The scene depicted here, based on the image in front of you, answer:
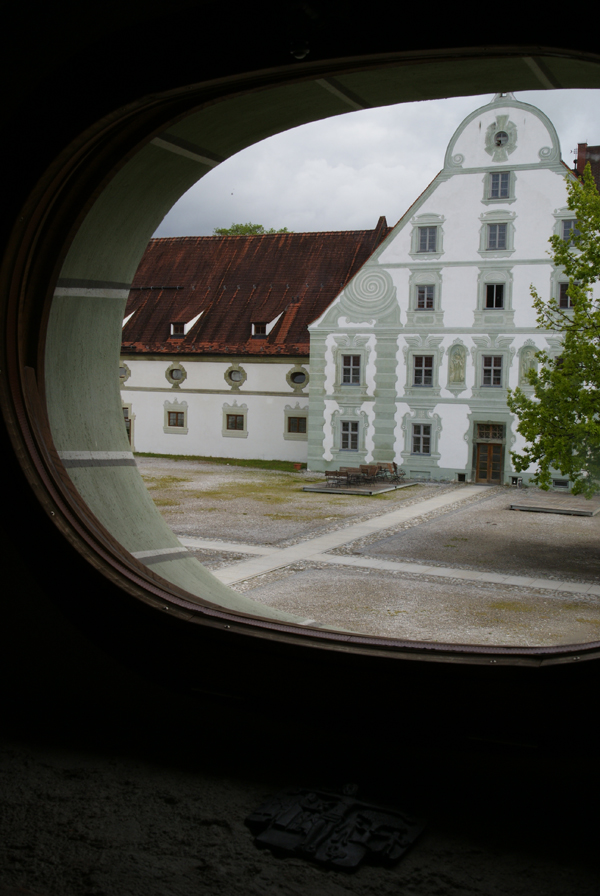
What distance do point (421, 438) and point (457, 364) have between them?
93.7 inches

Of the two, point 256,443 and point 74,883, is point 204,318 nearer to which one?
point 256,443

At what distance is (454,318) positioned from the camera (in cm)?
2380

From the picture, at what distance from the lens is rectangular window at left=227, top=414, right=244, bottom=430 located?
27.6 metres

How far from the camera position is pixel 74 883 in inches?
101

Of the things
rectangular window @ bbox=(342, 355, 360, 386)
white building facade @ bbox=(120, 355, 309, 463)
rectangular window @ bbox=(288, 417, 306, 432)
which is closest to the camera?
rectangular window @ bbox=(342, 355, 360, 386)

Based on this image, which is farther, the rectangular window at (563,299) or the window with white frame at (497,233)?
the window with white frame at (497,233)

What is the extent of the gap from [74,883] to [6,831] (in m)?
0.41

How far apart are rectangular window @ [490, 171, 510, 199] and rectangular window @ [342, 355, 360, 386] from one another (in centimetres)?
592

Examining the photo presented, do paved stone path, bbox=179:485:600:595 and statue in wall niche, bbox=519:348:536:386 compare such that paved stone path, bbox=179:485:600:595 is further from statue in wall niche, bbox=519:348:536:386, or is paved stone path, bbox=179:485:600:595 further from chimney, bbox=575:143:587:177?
chimney, bbox=575:143:587:177

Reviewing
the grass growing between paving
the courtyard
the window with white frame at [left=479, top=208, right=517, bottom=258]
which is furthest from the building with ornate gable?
the courtyard

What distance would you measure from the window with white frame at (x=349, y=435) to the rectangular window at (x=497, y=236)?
642 cm

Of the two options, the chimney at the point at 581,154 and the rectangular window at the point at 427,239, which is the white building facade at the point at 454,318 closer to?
the rectangular window at the point at 427,239

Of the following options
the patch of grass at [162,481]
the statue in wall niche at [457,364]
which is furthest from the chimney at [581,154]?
the patch of grass at [162,481]

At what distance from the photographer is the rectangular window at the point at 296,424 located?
2686 centimetres
